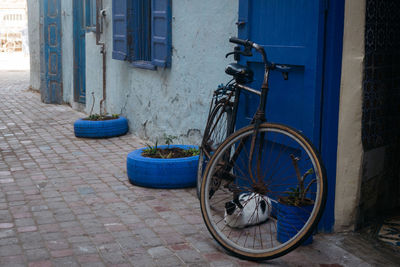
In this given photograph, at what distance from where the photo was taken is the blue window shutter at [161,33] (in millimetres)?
6926

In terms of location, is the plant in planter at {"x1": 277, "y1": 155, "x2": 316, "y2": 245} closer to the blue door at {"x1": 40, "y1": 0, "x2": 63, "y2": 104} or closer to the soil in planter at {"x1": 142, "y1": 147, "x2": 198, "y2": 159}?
the soil in planter at {"x1": 142, "y1": 147, "x2": 198, "y2": 159}

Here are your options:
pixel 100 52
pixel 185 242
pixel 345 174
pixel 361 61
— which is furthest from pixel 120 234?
pixel 100 52

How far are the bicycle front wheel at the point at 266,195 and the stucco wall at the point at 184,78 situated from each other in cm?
158

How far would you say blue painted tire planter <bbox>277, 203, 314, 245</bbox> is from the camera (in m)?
3.82

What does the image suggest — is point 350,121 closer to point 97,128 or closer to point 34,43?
point 97,128

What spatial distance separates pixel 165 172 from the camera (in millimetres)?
5449

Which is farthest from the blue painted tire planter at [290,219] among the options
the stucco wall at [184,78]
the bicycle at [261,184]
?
the stucco wall at [184,78]

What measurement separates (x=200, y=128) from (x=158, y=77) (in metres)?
1.41

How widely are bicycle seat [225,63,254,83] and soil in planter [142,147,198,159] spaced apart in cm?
142

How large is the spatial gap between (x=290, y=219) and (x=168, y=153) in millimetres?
2186

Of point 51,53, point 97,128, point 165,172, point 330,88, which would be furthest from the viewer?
point 51,53

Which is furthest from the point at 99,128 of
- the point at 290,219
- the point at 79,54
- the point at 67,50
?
the point at 290,219

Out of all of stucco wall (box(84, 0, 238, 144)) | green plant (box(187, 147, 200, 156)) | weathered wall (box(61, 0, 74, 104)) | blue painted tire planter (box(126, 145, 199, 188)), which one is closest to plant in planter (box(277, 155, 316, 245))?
blue painted tire planter (box(126, 145, 199, 188))

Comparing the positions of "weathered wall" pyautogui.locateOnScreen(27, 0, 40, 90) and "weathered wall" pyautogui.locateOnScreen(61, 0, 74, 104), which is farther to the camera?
"weathered wall" pyautogui.locateOnScreen(27, 0, 40, 90)
